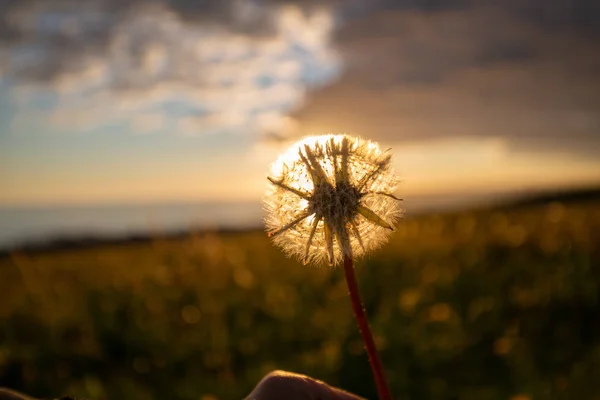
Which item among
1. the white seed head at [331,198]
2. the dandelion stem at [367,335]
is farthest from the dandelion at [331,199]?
the dandelion stem at [367,335]

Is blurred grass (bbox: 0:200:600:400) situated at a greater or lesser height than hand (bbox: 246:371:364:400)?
lesser

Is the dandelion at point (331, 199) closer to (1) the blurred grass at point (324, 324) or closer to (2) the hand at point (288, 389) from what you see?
(2) the hand at point (288, 389)

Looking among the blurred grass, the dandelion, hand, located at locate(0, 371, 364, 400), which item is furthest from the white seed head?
the blurred grass

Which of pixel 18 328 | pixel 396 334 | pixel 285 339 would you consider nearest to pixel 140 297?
pixel 18 328

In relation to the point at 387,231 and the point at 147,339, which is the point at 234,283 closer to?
the point at 147,339

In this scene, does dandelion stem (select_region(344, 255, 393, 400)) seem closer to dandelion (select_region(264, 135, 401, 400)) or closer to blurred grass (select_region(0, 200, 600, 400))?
dandelion (select_region(264, 135, 401, 400))

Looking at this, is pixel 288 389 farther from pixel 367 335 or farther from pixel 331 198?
pixel 331 198

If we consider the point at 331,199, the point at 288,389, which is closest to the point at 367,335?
the point at 288,389
